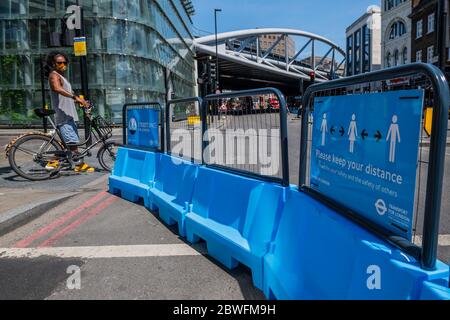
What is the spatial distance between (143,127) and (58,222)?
192 centimetres

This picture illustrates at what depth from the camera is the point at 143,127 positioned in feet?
19.6

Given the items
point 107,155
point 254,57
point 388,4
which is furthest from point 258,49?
point 107,155

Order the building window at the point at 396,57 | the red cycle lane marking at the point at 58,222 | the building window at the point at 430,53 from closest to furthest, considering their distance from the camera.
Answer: the red cycle lane marking at the point at 58,222 < the building window at the point at 430,53 < the building window at the point at 396,57

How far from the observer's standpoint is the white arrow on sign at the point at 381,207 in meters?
2.04

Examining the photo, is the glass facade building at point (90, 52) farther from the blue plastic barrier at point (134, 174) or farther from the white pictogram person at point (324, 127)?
the white pictogram person at point (324, 127)

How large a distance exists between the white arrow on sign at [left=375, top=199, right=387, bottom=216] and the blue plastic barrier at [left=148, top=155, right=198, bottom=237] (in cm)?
236

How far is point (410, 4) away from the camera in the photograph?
2092 inches

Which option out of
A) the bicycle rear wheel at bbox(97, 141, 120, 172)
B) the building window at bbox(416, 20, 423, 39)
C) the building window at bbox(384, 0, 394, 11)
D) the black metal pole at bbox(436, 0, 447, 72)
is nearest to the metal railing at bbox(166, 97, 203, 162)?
the bicycle rear wheel at bbox(97, 141, 120, 172)

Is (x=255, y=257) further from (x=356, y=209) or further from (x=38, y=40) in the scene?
(x=38, y=40)

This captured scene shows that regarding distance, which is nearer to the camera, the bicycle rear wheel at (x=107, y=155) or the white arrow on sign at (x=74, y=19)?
the bicycle rear wheel at (x=107, y=155)

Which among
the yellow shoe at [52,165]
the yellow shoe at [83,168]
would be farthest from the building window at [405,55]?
the yellow shoe at [52,165]

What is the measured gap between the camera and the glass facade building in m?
25.0

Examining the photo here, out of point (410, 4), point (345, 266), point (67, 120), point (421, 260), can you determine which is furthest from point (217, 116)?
point (410, 4)

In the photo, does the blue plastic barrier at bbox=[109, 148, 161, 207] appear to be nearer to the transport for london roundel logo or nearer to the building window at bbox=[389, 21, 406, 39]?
the transport for london roundel logo
